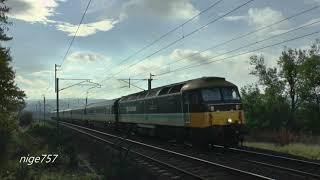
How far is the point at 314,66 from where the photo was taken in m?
64.9

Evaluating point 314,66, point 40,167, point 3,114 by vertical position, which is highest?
point 314,66

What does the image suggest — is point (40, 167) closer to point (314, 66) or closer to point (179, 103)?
point (179, 103)

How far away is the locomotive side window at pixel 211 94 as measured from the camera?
24.4 metres

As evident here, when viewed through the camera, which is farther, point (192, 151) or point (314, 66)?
point (314, 66)

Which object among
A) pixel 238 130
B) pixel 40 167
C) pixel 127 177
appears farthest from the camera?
pixel 238 130

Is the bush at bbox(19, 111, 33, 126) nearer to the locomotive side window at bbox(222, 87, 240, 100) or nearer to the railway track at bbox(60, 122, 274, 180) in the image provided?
the railway track at bbox(60, 122, 274, 180)

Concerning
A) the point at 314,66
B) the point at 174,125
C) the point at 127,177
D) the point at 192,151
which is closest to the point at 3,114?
the point at 174,125

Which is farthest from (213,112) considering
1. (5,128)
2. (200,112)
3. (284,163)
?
(5,128)

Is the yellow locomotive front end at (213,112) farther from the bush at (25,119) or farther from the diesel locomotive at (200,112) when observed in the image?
the bush at (25,119)

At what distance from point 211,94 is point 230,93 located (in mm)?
1032

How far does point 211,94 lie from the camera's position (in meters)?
24.7

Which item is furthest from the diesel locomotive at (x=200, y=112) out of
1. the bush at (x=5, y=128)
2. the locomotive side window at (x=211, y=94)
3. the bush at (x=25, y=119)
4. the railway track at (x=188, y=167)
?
the bush at (x=25, y=119)

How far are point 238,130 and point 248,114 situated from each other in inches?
1393

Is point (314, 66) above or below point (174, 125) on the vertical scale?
above
